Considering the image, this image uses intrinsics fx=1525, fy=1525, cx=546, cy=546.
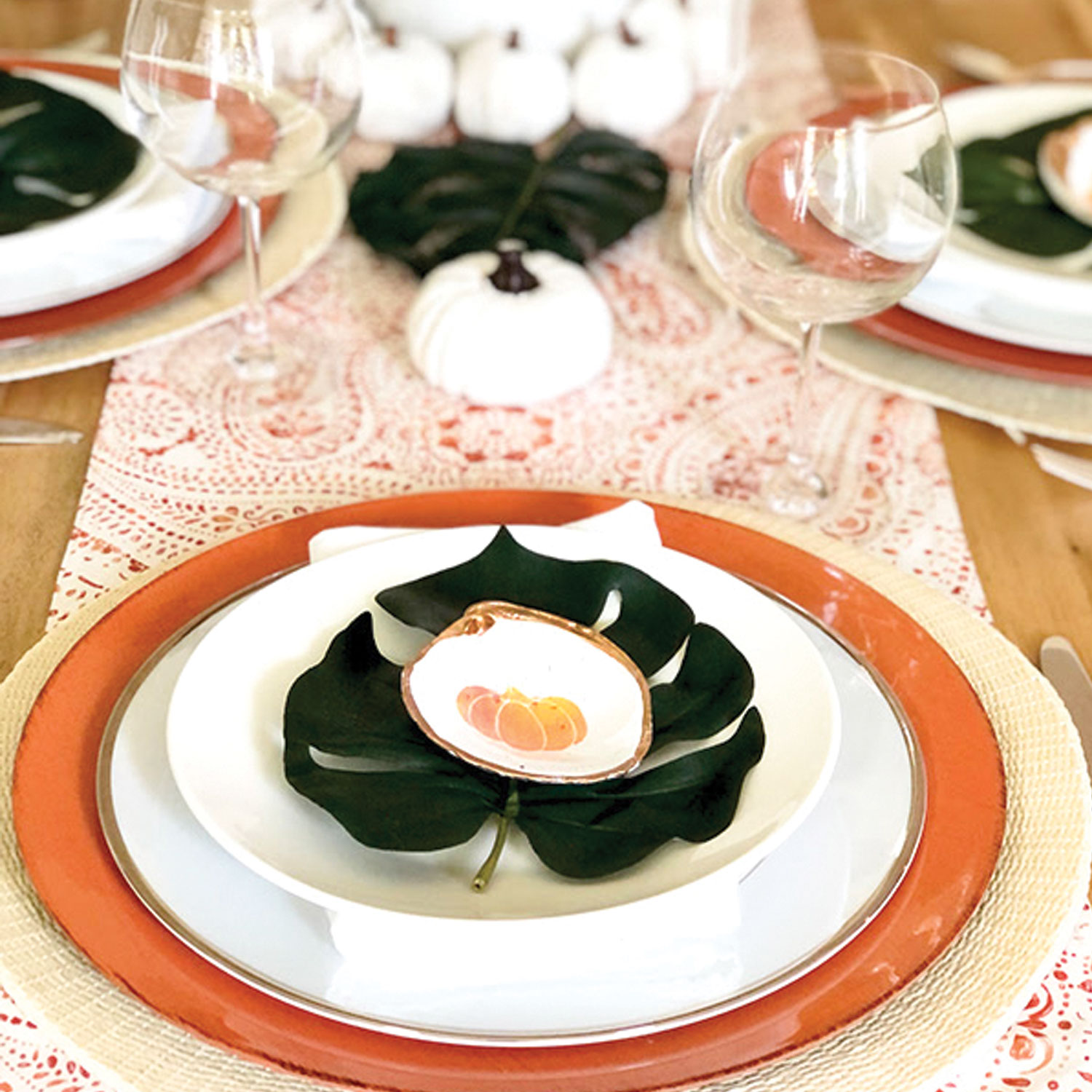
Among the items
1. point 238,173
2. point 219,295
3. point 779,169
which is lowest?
point 219,295

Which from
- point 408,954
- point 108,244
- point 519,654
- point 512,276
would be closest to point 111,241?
point 108,244

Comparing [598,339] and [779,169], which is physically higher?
[779,169]

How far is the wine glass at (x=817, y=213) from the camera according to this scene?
2.37 feet

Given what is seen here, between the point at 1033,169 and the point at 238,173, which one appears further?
the point at 1033,169

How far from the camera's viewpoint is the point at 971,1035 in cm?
49

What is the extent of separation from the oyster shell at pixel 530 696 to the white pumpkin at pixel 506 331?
1.08ft

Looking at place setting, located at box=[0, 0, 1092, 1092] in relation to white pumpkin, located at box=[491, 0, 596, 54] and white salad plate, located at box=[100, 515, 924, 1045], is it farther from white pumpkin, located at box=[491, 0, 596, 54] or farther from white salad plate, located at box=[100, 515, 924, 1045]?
white pumpkin, located at box=[491, 0, 596, 54]

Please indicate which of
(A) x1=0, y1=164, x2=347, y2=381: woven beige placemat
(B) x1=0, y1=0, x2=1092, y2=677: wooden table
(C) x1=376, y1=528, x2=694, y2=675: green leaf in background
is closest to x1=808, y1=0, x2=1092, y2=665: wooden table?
(B) x1=0, y1=0, x2=1092, y2=677: wooden table

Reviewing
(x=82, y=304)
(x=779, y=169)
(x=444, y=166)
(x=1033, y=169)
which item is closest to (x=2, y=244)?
(x=82, y=304)

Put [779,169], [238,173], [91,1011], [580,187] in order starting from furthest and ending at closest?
[580,187]
[238,173]
[779,169]
[91,1011]

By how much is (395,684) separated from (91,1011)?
157 mm

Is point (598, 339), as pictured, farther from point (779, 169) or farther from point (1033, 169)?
point (1033, 169)

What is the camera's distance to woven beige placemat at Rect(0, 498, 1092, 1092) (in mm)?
475

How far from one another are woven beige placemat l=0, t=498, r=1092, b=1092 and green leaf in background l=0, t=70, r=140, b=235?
1.33 feet
